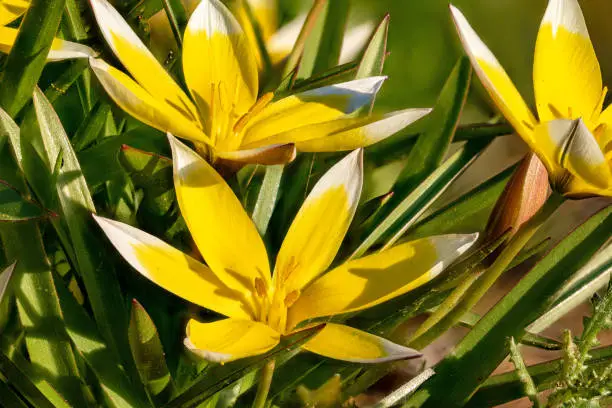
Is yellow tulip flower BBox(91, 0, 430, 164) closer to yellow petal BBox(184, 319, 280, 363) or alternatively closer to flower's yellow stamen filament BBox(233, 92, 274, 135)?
flower's yellow stamen filament BBox(233, 92, 274, 135)

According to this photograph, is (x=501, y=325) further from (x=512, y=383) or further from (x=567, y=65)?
(x=567, y=65)

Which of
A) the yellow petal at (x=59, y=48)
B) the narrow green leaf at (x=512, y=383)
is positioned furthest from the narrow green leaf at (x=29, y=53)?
the narrow green leaf at (x=512, y=383)

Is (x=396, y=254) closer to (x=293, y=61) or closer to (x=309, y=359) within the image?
(x=309, y=359)

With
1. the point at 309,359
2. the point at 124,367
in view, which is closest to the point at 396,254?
the point at 309,359

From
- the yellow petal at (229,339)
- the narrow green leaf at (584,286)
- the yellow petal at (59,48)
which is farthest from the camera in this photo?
the narrow green leaf at (584,286)

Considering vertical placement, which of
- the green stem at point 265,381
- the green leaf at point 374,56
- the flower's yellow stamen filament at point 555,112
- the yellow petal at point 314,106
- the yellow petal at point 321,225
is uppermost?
the green leaf at point 374,56

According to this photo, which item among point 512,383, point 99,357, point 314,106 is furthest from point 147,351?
point 512,383

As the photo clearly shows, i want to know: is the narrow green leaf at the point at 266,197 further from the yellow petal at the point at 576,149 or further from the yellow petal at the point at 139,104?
the yellow petal at the point at 576,149
